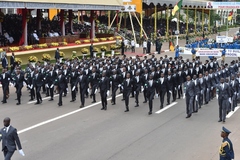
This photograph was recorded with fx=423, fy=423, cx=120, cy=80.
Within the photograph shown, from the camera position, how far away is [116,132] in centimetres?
1363

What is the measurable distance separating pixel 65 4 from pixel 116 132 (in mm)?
21524

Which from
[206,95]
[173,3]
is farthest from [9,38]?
[173,3]

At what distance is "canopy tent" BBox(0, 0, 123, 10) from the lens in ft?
92.6

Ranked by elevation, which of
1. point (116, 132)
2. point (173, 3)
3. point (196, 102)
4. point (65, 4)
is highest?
point (173, 3)

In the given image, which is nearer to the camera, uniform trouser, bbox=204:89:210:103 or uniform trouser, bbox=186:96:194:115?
uniform trouser, bbox=186:96:194:115

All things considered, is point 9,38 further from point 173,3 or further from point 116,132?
point 173,3

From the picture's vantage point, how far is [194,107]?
1658 cm

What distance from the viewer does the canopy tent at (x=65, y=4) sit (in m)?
28.2

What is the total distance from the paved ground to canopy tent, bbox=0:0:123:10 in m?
11.7

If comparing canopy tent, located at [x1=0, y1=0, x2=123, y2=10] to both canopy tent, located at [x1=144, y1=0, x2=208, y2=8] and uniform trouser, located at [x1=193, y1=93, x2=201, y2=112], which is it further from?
uniform trouser, located at [x1=193, y1=93, x2=201, y2=112]

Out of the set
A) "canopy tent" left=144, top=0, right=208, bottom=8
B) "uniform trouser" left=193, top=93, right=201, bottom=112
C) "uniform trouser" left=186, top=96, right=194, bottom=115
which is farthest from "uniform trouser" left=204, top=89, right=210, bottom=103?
"canopy tent" left=144, top=0, right=208, bottom=8

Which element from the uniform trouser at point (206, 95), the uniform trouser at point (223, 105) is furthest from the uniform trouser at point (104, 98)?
the uniform trouser at point (223, 105)

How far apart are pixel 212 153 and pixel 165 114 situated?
5102 millimetres

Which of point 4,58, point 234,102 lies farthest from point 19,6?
point 234,102
